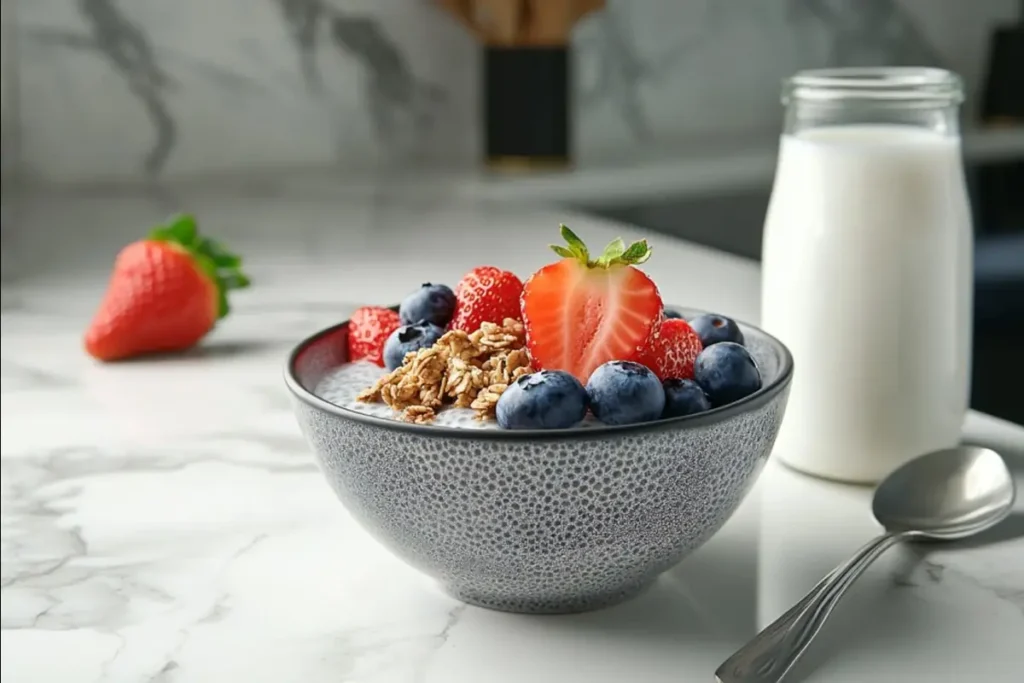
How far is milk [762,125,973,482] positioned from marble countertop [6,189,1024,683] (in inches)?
1.6

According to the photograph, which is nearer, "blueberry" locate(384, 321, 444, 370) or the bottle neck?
"blueberry" locate(384, 321, 444, 370)

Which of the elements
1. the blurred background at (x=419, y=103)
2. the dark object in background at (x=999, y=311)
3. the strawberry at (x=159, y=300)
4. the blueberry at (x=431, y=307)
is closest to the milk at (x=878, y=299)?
the blueberry at (x=431, y=307)

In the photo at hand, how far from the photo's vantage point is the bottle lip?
750 mm

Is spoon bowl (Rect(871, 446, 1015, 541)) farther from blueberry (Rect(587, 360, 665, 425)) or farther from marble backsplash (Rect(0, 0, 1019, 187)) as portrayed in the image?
marble backsplash (Rect(0, 0, 1019, 187))

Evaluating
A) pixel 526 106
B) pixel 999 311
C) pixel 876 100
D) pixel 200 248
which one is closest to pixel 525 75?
pixel 526 106

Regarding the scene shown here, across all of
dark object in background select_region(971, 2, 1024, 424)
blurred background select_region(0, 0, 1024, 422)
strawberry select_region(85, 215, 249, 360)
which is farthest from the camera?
blurred background select_region(0, 0, 1024, 422)

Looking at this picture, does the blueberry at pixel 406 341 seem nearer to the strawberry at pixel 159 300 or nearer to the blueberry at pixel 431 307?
the blueberry at pixel 431 307

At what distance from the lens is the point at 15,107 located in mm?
1894

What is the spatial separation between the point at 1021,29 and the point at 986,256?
1.01m

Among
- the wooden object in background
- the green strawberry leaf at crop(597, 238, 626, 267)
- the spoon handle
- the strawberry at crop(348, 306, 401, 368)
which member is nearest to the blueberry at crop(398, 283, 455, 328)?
the strawberry at crop(348, 306, 401, 368)

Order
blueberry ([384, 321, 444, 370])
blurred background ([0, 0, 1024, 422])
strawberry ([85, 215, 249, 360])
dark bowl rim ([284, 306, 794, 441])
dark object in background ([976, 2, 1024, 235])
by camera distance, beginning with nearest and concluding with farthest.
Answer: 1. dark bowl rim ([284, 306, 794, 441])
2. blueberry ([384, 321, 444, 370])
3. strawberry ([85, 215, 249, 360])
4. blurred background ([0, 0, 1024, 422])
5. dark object in background ([976, 2, 1024, 235])

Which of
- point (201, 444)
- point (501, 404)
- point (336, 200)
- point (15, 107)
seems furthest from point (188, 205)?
point (501, 404)

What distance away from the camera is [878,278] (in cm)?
74

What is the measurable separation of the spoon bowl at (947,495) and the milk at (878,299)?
44 millimetres
